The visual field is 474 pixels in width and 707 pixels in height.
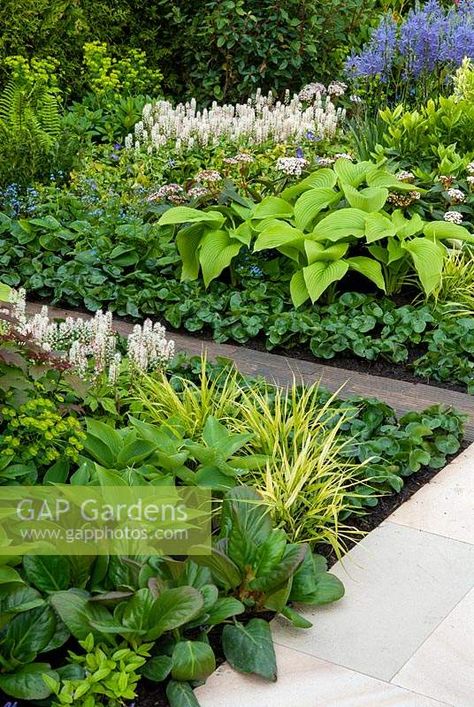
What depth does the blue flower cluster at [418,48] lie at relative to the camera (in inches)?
323

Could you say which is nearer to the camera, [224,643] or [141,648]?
[141,648]

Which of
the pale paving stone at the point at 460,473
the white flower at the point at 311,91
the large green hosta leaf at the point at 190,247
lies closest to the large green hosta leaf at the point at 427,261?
the large green hosta leaf at the point at 190,247

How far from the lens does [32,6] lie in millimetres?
8805

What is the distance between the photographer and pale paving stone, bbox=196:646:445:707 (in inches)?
111

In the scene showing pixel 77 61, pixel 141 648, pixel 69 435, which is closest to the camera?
pixel 141 648

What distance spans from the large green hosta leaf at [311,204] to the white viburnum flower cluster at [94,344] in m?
1.56

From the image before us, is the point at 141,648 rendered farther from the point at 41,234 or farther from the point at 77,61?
the point at 77,61

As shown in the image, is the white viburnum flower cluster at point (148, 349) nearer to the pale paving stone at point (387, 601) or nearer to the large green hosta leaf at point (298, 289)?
the large green hosta leaf at point (298, 289)

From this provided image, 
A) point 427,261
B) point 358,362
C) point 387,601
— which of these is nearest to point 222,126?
point 427,261

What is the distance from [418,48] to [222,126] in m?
1.67

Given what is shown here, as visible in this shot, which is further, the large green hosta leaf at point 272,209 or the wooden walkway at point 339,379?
the large green hosta leaf at point 272,209

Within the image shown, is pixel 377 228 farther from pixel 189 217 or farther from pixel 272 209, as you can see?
pixel 189 217

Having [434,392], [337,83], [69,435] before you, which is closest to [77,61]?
[337,83]

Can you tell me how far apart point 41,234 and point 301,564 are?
3.71m
